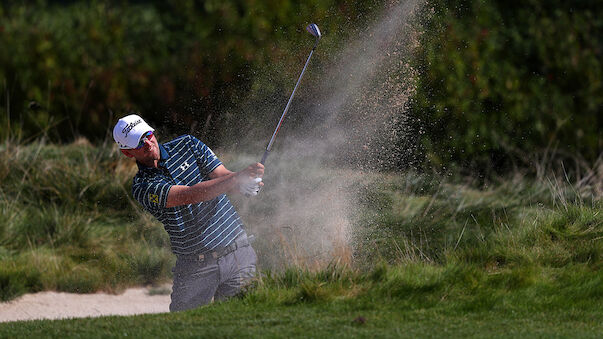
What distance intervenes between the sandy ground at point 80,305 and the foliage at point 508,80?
3137 mm

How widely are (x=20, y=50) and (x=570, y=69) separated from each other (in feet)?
21.3

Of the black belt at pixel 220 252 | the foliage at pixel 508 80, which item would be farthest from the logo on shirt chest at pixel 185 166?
the foliage at pixel 508 80

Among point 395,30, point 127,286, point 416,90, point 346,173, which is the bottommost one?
point 127,286

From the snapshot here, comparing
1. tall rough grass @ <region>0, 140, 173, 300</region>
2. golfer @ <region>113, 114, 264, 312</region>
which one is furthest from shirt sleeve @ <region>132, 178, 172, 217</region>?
tall rough grass @ <region>0, 140, 173, 300</region>

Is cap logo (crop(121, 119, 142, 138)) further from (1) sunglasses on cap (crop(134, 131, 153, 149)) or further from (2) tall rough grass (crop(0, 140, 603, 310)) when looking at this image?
(2) tall rough grass (crop(0, 140, 603, 310))

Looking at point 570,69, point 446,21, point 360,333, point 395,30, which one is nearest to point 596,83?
point 570,69

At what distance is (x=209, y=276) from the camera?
19.7ft

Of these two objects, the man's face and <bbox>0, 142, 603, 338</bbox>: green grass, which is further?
the man's face

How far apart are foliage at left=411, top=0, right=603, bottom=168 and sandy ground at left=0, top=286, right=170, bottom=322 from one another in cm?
314

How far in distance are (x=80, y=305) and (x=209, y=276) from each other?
1.91m

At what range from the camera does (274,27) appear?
9.85m

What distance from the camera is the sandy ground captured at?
7164 mm

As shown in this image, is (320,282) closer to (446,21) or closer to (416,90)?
(416,90)

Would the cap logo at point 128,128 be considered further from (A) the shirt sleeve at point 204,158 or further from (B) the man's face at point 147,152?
(A) the shirt sleeve at point 204,158
